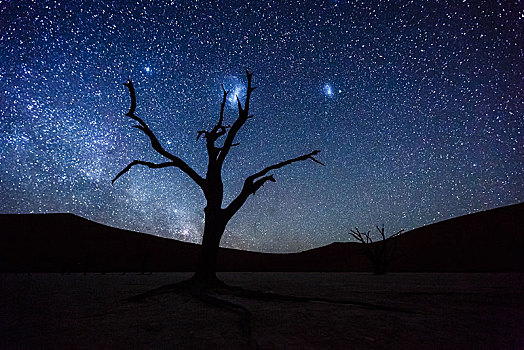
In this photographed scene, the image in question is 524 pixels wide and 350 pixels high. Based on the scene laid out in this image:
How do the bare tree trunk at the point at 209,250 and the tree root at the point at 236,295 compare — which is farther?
the bare tree trunk at the point at 209,250

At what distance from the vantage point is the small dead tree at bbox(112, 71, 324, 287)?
9.70 meters

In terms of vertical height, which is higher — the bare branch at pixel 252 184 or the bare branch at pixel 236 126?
the bare branch at pixel 236 126

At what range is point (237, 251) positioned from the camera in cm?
6366

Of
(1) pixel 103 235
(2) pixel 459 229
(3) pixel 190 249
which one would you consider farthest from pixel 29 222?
(2) pixel 459 229

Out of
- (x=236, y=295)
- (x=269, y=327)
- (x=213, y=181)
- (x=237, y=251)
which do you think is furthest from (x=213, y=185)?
(x=237, y=251)

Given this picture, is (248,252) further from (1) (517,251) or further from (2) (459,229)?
(1) (517,251)

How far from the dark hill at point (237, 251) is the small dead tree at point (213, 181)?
82.2ft

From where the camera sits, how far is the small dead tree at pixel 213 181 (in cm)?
970

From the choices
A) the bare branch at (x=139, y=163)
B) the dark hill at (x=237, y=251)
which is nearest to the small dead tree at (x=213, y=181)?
the bare branch at (x=139, y=163)

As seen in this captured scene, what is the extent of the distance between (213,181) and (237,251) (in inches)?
2182

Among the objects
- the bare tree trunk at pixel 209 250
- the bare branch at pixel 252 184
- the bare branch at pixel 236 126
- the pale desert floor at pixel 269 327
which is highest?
the bare branch at pixel 236 126

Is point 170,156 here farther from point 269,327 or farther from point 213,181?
point 269,327

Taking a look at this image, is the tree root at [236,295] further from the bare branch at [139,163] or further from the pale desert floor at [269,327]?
the bare branch at [139,163]

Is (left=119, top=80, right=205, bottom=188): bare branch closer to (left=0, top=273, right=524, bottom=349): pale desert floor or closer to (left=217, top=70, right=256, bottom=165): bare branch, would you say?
(left=217, top=70, right=256, bottom=165): bare branch
